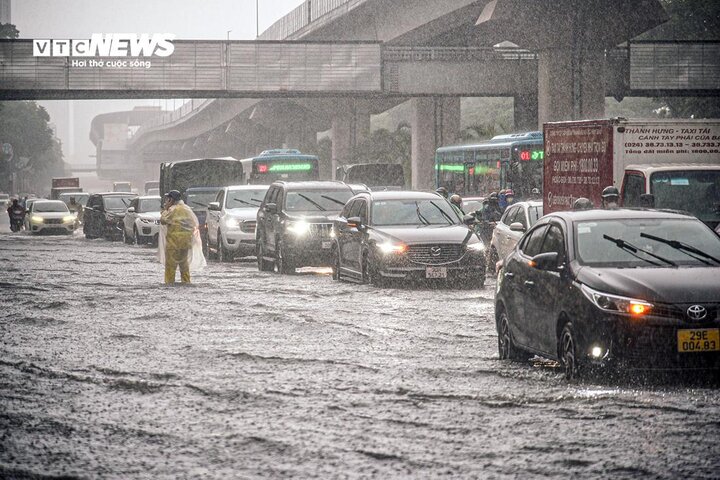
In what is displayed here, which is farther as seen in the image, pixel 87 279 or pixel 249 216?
pixel 249 216

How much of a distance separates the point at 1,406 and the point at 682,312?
5019mm

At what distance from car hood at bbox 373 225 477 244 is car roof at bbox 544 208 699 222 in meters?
9.42

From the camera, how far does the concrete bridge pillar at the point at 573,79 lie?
146 ft

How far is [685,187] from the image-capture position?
780 inches

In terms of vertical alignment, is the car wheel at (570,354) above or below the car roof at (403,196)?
below

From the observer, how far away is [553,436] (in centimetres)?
873

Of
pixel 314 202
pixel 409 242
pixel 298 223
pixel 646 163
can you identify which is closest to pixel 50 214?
pixel 314 202

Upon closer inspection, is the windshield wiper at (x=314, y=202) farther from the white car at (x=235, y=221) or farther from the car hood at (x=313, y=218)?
the white car at (x=235, y=221)

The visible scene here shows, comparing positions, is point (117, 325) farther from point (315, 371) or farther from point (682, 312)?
point (682, 312)

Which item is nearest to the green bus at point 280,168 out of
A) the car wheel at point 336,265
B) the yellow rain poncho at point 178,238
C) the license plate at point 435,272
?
the car wheel at point 336,265

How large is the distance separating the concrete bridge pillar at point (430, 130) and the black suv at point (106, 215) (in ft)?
47.6

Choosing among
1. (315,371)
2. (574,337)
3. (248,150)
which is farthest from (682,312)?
(248,150)

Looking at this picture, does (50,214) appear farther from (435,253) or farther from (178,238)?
(435,253)

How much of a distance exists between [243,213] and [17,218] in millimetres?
32773
